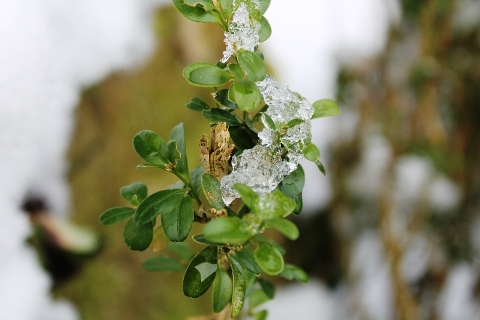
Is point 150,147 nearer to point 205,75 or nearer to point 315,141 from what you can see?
point 205,75

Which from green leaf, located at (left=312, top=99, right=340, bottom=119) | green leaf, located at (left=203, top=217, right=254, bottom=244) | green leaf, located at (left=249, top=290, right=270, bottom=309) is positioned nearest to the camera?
green leaf, located at (left=203, top=217, right=254, bottom=244)

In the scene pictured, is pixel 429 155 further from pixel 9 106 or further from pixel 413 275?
pixel 9 106

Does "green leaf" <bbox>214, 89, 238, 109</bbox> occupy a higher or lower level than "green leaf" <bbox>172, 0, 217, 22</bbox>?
lower

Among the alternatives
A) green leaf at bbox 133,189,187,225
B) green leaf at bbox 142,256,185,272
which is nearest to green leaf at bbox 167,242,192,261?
green leaf at bbox 142,256,185,272

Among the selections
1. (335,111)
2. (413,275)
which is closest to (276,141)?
(335,111)

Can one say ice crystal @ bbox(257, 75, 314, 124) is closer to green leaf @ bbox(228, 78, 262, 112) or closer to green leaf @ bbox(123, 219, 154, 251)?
green leaf @ bbox(228, 78, 262, 112)

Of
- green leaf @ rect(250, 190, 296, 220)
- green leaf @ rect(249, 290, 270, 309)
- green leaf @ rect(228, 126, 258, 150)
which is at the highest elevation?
green leaf @ rect(228, 126, 258, 150)
